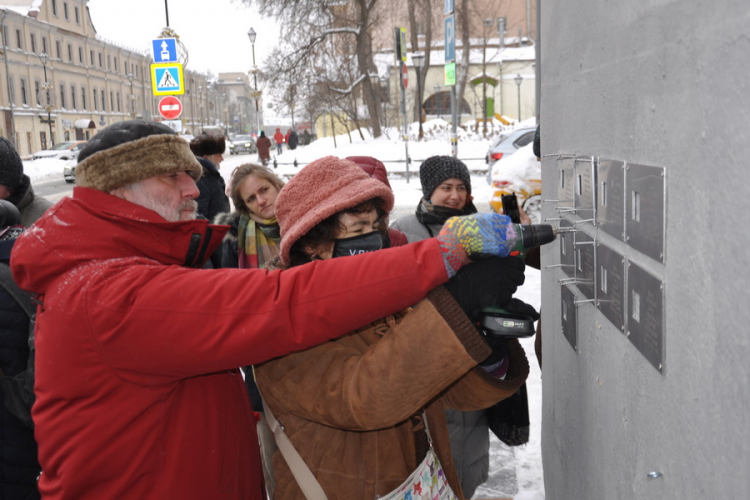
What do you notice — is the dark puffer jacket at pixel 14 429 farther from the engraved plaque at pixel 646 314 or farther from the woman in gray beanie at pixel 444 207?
the engraved plaque at pixel 646 314

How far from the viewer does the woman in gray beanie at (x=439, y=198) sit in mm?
3850

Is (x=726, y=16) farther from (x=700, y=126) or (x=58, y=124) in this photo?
(x=58, y=124)

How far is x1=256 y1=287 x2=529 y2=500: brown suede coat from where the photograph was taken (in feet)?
5.00

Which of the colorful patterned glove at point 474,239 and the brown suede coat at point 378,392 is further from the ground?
the colorful patterned glove at point 474,239

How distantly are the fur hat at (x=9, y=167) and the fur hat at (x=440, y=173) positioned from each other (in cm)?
207

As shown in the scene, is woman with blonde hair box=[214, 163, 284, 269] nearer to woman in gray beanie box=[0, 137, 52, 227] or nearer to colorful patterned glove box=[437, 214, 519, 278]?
woman in gray beanie box=[0, 137, 52, 227]

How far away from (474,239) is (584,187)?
448 mm

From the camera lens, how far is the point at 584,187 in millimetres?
1782

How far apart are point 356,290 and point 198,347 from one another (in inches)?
14.8

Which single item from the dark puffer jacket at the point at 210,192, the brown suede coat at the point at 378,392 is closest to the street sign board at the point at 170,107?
the dark puffer jacket at the point at 210,192

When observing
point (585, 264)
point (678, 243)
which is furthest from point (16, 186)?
point (678, 243)

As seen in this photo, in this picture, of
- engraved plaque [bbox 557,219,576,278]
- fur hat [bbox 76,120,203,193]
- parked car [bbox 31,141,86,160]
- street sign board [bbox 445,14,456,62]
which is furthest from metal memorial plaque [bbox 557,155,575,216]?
parked car [bbox 31,141,86,160]

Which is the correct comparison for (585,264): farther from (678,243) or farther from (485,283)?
(678,243)

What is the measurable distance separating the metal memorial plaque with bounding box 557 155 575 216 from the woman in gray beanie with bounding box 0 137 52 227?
245cm
